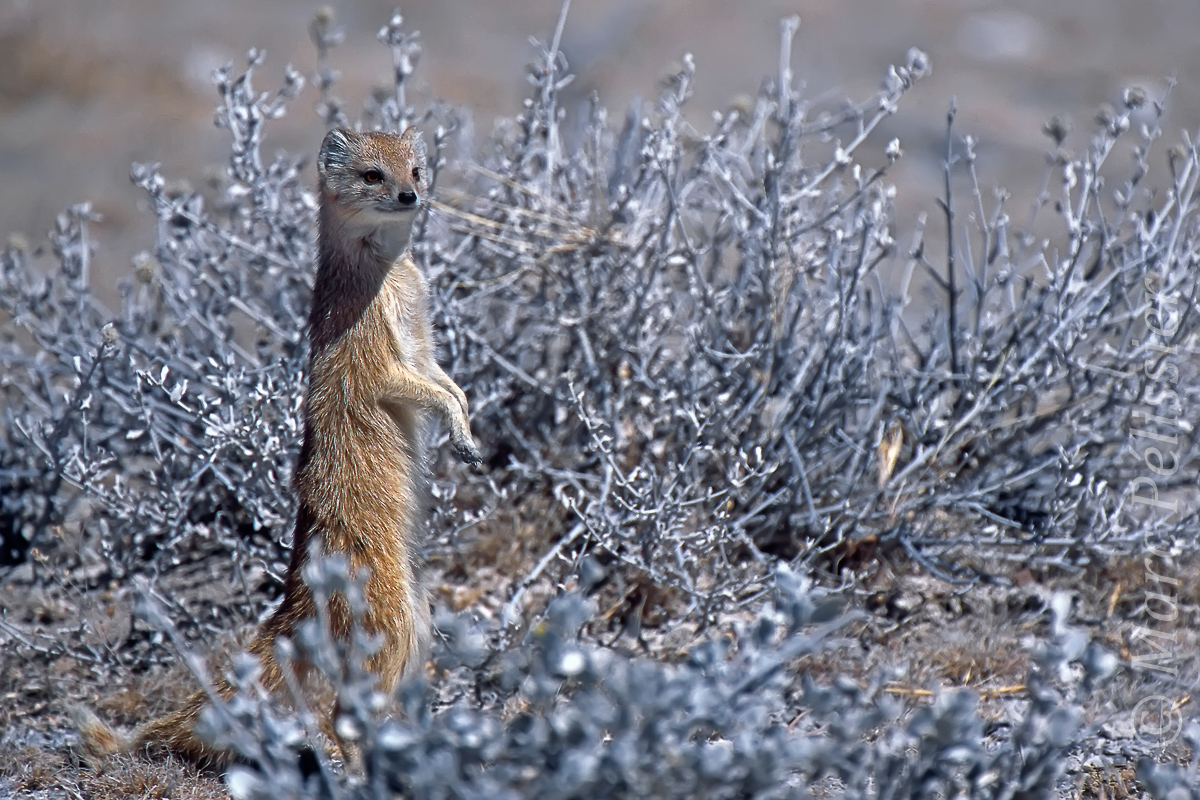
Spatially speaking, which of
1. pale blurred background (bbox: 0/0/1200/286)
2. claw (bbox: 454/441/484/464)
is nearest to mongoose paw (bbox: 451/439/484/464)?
claw (bbox: 454/441/484/464)

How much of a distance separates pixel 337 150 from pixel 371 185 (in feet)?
0.52

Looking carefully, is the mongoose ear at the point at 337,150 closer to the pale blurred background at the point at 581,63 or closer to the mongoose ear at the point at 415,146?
the mongoose ear at the point at 415,146

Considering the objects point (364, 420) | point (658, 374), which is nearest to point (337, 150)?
point (364, 420)

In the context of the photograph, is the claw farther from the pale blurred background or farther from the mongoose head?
the pale blurred background

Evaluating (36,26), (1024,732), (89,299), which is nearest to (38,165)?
(36,26)

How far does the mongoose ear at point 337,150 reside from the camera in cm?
324

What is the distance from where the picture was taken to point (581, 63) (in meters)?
10.7

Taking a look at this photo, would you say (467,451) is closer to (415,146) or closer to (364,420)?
(364,420)

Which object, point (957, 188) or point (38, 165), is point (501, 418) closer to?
point (957, 188)

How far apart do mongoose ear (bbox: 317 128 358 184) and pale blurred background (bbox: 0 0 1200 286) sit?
17.6ft

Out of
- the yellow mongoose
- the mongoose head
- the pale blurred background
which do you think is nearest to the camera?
the yellow mongoose

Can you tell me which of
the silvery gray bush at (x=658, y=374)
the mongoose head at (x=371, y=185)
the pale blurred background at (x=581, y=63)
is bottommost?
the silvery gray bush at (x=658, y=374)

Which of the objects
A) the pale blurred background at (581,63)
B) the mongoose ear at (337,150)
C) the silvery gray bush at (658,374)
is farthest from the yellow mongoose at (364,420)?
the pale blurred background at (581,63)

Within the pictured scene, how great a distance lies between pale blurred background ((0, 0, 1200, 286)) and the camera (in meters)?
9.02
